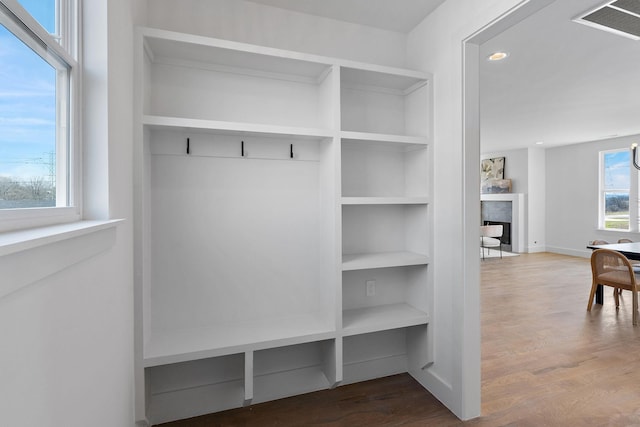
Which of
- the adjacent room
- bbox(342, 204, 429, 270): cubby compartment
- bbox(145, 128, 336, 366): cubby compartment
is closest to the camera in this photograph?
the adjacent room

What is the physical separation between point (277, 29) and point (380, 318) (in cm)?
205

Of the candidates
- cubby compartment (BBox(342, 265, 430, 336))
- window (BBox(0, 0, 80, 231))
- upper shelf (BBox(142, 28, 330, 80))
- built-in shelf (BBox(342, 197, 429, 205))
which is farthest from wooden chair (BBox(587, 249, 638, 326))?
window (BBox(0, 0, 80, 231))

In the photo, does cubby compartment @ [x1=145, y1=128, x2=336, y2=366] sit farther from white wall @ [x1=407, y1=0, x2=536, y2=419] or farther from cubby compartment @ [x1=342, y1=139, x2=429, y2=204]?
white wall @ [x1=407, y1=0, x2=536, y2=419]

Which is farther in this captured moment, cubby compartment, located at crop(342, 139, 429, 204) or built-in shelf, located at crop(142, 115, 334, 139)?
cubby compartment, located at crop(342, 139, 429, 204)

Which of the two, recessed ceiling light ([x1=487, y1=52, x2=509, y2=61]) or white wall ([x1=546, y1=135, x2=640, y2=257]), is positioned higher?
recessed ceiling light ([x1=487, y1=52, x2=509, y2=61])

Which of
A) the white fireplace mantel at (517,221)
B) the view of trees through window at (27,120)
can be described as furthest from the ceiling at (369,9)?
the white fireplace mantel at (517,221)

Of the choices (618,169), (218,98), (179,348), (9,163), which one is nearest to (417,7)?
(218,98)

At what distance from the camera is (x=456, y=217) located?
6.63ft

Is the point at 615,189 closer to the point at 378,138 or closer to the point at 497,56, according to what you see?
the point at 497,56

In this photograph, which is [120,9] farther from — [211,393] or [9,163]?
[211,393]

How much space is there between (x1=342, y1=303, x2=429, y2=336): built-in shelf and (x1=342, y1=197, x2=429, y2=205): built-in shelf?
2.54 feet

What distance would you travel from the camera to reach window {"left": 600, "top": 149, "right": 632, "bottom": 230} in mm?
6809

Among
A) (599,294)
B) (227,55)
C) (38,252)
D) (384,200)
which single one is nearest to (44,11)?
(38,252)

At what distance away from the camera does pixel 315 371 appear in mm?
2285
